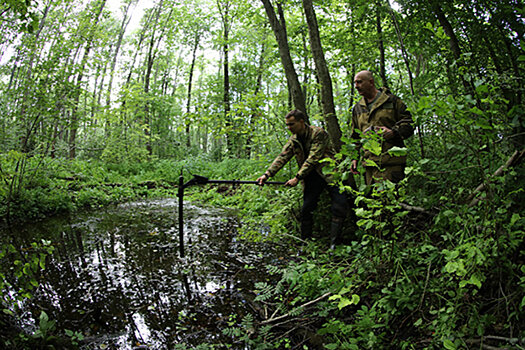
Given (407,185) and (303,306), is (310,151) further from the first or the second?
(303,306)

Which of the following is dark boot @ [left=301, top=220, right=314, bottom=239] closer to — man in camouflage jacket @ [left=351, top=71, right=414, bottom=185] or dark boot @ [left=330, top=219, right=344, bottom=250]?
dark boot @ [left=330, top=219, right=344, bottom=250]

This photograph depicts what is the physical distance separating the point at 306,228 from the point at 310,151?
4.30 feet

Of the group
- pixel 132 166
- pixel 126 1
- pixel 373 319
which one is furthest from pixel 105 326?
pixel 126 1

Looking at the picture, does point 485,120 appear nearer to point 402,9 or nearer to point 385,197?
point 385,197

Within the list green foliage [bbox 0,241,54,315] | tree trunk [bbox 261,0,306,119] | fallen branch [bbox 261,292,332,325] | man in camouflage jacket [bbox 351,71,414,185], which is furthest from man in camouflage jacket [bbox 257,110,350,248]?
green foliage [bbox 0,241,54,315]

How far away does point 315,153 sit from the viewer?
452 centimetres

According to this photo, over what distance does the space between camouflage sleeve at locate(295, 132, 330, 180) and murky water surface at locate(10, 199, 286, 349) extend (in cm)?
139

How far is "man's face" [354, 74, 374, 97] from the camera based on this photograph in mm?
3908

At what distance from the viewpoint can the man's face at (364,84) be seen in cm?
391

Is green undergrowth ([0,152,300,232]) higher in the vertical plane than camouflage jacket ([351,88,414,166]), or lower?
lower

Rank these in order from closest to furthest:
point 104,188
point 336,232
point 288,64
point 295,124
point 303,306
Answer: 1. point 303,306
2. point 336,232
3. point 295,124
4. point 288,64
5. point 104,188

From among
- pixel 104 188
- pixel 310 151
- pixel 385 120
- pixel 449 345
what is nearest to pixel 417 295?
pixel 449 345

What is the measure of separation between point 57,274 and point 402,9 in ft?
20.4

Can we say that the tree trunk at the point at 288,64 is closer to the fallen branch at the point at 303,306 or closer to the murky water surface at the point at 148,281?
the murky water surface at the point at 148,281
